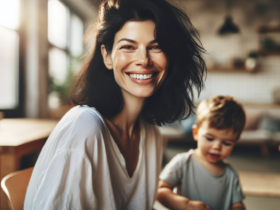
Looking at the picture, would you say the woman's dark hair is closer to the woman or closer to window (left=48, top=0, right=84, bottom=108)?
the woman

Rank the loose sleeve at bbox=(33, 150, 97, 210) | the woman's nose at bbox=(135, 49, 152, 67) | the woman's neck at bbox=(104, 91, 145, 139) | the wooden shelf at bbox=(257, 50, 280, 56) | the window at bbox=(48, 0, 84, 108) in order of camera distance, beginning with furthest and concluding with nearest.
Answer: the wooden shelf at bbox=(257, 50, 280, 56) → the window at bbox=(48, 0, 84, 108) → the woman's neck at bbox=(104, 91, 145, 139) → the woman's nose at bbox=(135, 49, 152, 67) → the loose sleeve at bbox=(33, 150, 97, 210)

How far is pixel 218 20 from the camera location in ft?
19.9

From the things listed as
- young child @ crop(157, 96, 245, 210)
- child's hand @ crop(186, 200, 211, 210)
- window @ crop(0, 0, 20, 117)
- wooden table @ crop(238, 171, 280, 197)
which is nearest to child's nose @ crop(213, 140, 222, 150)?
young child @ crop(157, 96, 245, 210)

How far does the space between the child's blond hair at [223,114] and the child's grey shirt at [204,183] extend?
204 mm

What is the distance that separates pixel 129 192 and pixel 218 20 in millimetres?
6146

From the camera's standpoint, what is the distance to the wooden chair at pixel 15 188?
0.78m

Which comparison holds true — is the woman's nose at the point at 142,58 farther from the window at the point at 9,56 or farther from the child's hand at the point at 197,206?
the window at the point at 9,56

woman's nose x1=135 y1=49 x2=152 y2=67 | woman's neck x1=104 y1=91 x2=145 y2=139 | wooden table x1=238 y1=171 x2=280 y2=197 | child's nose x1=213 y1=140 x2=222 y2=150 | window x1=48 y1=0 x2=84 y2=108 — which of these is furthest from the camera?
window x1=48 y1=0 x2=84 y2=108

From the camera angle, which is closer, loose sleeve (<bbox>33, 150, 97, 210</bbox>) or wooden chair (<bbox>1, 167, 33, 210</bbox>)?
loose sleeve (<bbox>33, 150, 97, 210</bbox>)

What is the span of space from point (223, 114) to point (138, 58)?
1.72ft

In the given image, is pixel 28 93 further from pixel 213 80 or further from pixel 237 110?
pixel 213 80

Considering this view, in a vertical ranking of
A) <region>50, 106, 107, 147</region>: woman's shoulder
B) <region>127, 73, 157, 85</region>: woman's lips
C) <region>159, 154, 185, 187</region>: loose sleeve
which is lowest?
<region>159, 154, 185, 187</region>: loose sleeve

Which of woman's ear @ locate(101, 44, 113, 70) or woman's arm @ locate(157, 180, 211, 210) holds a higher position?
woman's ear @ locate(101, 44, 113, 70)

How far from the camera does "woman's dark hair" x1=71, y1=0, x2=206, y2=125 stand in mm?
770
